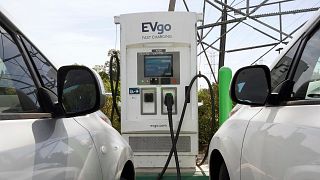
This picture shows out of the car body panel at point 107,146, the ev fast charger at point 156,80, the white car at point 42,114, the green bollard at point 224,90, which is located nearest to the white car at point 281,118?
the car body panel at point 107,146

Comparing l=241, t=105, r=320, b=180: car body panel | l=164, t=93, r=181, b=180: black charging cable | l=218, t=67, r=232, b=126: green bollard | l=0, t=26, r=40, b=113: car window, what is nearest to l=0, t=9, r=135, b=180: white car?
l=0, t=26, r=40, b=113: car window

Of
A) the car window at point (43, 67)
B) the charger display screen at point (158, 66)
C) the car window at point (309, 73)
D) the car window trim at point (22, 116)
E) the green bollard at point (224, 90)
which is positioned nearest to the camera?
the car window trim at point (22, 116)

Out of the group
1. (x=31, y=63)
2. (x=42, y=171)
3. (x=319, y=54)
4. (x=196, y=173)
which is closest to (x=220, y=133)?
(x=319, y=54)

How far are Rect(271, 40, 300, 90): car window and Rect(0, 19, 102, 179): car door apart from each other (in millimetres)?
1326

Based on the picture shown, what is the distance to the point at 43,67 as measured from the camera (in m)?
2.87

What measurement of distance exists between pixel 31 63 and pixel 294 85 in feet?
4.85

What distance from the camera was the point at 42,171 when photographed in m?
2.07

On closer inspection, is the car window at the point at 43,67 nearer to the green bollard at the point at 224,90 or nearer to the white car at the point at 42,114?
the white car at the point at 42,114

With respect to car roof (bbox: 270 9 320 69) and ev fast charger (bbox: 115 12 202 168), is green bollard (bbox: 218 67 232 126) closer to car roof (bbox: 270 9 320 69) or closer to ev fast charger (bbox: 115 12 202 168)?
ev fast charger (bbox: 115 12 202 168)

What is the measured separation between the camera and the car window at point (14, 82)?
2.30m

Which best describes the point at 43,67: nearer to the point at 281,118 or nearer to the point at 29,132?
the point at 29,132

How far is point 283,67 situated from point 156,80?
4.23 meters

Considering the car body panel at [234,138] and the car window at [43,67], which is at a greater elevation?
the car window at [43,67]

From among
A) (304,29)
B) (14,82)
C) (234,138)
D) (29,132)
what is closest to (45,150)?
(29,132)
